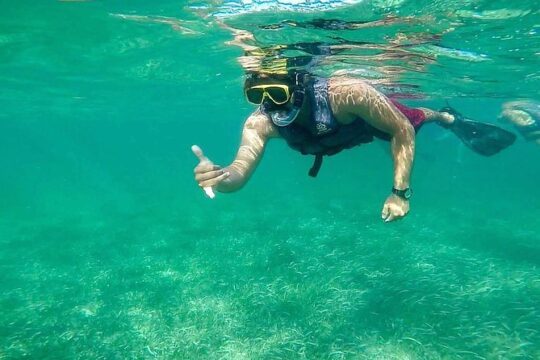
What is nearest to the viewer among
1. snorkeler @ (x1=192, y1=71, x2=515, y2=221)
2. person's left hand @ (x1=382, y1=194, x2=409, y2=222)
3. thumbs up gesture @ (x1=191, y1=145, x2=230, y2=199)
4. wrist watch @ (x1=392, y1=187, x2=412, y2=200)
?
thumbs up gesture @ (x1=191, y1=145, x2=230, y2=199)

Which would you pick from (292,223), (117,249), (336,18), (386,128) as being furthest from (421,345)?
(117,249)

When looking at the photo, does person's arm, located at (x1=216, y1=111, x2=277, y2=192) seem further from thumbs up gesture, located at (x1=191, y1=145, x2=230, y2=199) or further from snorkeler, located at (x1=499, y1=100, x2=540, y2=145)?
snorkeler, located at (x1=499, y1=100, x2=540, y2=145)

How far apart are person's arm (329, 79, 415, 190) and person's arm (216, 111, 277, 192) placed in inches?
54.3

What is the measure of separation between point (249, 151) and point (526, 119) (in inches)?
→ 414

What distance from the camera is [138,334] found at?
9.30 meters

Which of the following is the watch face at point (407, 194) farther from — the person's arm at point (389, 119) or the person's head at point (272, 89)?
the person's head at point (272, 89)

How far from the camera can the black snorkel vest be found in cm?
603

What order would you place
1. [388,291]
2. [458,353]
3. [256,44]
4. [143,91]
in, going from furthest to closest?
[143,91] → [256,44] → [388,291] → [458,353]

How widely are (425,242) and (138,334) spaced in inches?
452

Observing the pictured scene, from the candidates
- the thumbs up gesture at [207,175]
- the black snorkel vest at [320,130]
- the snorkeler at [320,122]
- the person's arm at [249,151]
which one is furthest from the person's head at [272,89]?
the thumbs up gesture at [207,175]

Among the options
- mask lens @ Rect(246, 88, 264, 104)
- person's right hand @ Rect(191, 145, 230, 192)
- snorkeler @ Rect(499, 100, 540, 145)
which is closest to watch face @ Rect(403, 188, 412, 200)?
person's right hand @ Rect(191, 145, 230, 192)

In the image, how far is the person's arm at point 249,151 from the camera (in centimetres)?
526

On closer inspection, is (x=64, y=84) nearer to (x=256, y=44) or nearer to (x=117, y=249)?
(x=117, y=249)

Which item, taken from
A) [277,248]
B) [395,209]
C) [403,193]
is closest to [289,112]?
[403,193]
